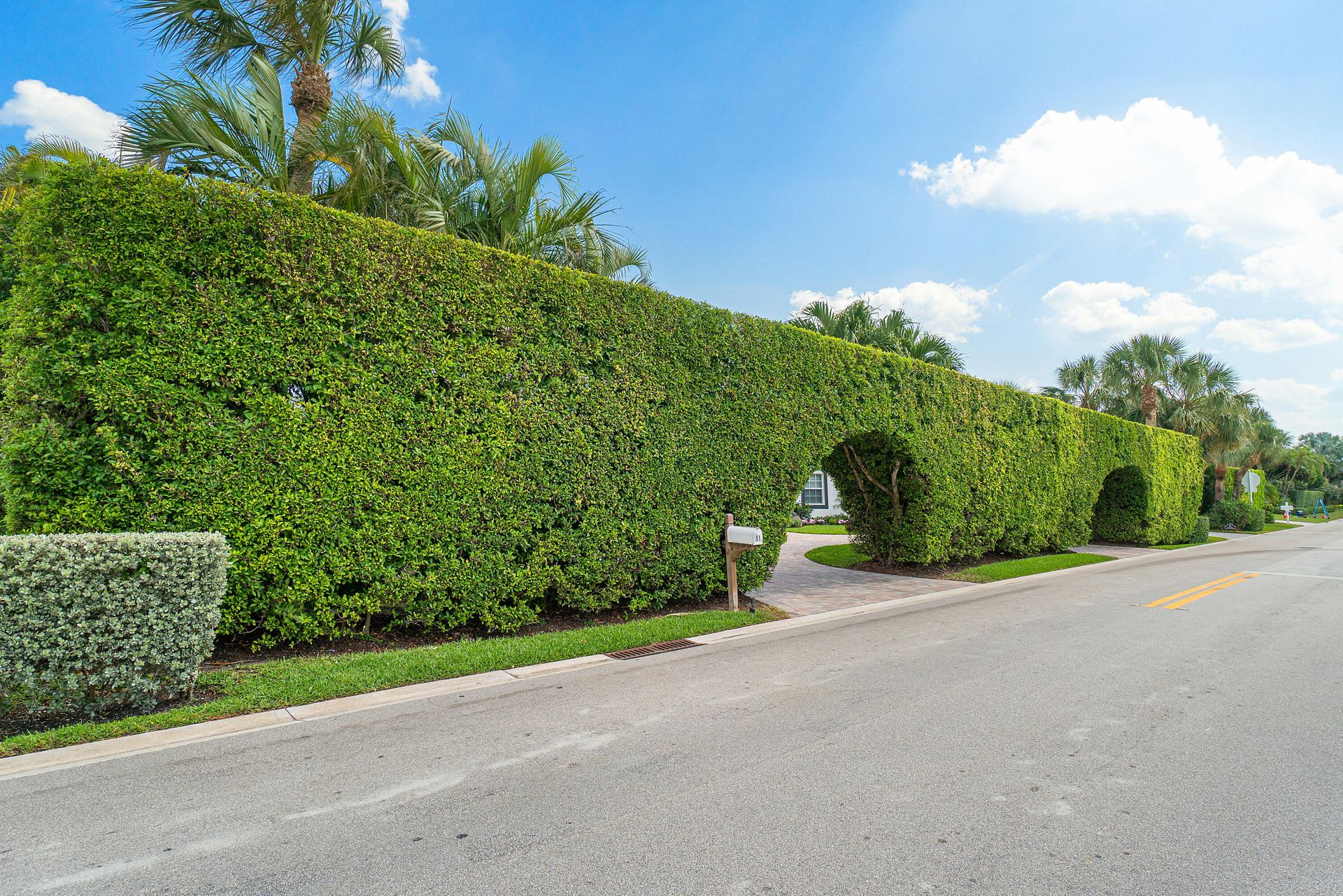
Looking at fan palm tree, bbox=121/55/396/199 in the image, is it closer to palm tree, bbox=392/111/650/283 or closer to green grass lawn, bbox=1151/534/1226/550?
palm tree, bbox=392/111/650/283

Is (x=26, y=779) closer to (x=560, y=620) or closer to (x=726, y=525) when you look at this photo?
(x=560, y=620)

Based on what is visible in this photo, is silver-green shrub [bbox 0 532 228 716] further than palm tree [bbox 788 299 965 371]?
No

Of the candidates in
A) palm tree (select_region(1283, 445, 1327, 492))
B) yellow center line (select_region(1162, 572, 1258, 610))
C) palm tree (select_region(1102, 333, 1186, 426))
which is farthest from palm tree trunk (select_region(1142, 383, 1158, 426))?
palm tree (select_region(1283, 445, 1327, 492))

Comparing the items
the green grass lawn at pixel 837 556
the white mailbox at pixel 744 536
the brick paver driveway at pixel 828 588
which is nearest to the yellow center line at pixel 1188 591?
the brick paver driveway at pixel 828 588

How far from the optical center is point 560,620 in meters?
7.75

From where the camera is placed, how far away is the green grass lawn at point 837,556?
14562 millimetres

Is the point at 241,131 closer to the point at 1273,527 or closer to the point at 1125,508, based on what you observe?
the point at 1125,508

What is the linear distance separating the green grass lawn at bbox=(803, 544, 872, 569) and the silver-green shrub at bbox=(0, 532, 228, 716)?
11.9m

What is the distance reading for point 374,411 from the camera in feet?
20.4

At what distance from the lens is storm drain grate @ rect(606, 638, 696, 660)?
6.32m

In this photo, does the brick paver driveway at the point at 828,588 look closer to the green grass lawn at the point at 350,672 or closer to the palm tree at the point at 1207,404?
the green grass lawn at the point at 350,672

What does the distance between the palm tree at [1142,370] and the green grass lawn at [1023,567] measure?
1404 centimetres

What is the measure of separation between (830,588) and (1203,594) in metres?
5.95

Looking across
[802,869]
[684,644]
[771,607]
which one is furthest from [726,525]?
[802,869]
